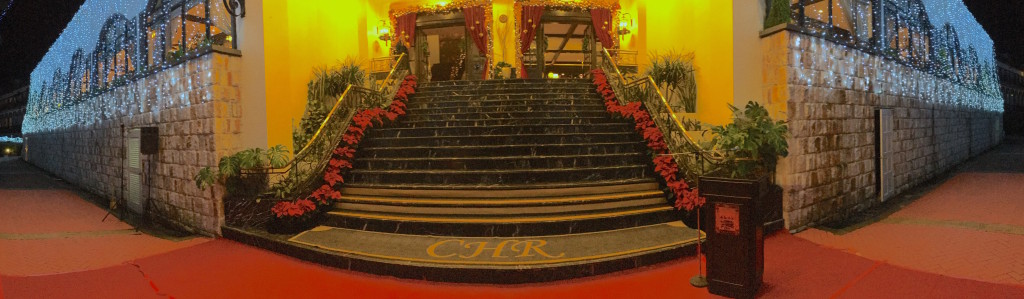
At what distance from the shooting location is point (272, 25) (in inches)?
334

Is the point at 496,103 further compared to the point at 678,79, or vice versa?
the point at 496,103

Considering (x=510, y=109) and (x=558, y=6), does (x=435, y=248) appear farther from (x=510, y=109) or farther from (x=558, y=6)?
(x=558, y=6)

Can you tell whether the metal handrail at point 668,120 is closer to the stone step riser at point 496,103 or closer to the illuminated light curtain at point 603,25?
the stone step riser at point 496,103

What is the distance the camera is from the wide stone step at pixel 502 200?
6.36 m

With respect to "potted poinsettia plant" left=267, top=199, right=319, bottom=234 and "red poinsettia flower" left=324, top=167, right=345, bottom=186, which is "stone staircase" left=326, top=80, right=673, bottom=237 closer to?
"red poinsettia flower" left=324, top=167, right=345, bottom=186

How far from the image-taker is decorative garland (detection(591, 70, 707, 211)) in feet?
20.6

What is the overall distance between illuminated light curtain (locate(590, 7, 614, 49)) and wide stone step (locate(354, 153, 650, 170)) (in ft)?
28.5

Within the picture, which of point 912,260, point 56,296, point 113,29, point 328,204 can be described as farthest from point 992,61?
point 113,29

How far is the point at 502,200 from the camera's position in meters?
6.50

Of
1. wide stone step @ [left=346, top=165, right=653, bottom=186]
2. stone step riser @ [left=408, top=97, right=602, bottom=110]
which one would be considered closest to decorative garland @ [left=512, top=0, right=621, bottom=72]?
stone step riser @ [left=408, top=97, right=602, bottom=110]

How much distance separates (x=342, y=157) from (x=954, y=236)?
909 centimetres

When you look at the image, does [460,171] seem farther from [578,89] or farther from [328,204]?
[578,89]

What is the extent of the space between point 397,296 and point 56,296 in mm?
3367

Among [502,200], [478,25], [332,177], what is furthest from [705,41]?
[478,25]
